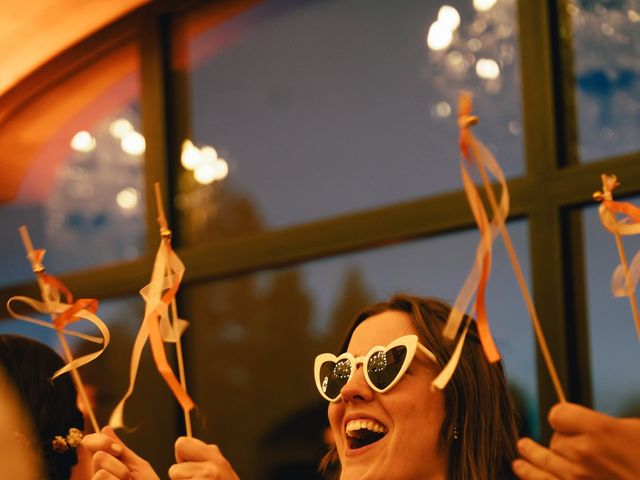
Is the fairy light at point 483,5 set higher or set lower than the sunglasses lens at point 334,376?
higher

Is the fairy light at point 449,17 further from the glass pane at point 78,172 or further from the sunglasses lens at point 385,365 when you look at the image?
the sunglasses lens at point 385,365

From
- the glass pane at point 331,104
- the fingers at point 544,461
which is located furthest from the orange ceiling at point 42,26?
the fingers at point 544,461

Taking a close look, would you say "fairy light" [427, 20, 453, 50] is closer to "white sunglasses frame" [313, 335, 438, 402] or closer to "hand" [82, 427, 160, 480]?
"white sunglasses frame" [313, 335, 438, 402]

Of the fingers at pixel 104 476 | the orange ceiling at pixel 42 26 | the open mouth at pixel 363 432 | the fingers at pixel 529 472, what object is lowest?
the fingers at pixel 104 476

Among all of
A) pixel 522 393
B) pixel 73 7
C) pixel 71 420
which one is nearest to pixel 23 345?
pixel 71 420

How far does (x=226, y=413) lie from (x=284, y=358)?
1.00 ft

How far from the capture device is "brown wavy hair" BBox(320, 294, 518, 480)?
2.27m

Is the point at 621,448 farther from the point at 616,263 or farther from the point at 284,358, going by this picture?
the point at 284,358

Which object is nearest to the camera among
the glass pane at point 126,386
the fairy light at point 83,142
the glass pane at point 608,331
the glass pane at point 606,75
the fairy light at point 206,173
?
the glass pane at point 608,331

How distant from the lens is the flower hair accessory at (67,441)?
2.58 metres

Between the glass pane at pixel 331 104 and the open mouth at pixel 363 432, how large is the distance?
1207mm

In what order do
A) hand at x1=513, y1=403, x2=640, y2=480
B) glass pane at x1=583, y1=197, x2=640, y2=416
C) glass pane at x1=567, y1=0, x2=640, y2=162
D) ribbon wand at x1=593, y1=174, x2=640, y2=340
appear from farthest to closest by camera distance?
glass pane at x1=567, y1=0, x2=640, y2=162
glass pane at x1=583, y1=197, x2=640, y2=416
ribbon wand at x1=593, y1=174, x2=640, y2=340
hand at x1=513, y1=403, x2=640, y2=480

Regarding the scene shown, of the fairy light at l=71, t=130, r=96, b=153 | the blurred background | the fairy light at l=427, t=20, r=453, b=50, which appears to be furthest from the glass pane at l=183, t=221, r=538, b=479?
the fairy light at l=71, t=130, r=96, b=153

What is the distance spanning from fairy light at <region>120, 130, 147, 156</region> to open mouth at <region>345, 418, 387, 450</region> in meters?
2.35
